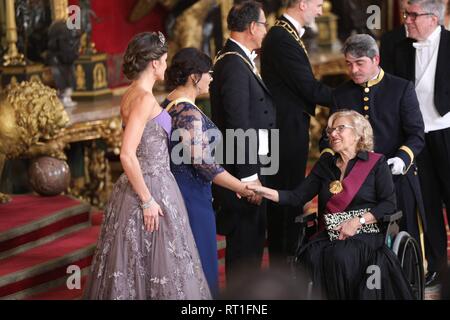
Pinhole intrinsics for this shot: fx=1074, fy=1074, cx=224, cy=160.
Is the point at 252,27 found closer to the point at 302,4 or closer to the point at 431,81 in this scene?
the point at 302,4

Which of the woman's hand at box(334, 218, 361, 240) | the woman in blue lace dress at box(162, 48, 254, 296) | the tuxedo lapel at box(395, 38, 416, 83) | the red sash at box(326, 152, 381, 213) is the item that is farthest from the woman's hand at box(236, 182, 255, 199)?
the tuxedo lapel at box(395, 38, 416, 83)

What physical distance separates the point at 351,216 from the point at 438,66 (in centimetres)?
145

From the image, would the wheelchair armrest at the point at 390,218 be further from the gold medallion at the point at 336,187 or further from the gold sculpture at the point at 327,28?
the gold sculpture at the point at 327,28

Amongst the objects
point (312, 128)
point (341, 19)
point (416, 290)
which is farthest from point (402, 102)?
point (341, 19)

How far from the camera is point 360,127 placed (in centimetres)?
579

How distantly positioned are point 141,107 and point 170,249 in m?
0.74

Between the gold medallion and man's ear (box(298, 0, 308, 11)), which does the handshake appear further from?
man's ear (box(298, 0, 308, 11))

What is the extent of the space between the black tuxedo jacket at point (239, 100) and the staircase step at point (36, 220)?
1679 mm

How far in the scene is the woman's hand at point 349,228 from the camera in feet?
18.7

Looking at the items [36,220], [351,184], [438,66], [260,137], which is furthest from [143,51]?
[36,220]

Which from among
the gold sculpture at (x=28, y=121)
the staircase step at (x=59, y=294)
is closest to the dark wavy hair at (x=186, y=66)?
the staircase step at (x=59, y=294)

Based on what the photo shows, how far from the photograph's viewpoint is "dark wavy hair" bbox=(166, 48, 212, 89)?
5.62 metres

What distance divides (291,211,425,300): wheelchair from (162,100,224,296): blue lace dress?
465 millimetres

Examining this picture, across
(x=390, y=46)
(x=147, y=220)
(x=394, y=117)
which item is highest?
(x=390, y=46)
